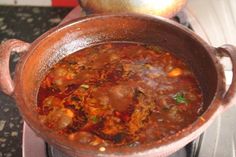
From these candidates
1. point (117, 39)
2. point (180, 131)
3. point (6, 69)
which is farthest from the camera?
point (117, 39)

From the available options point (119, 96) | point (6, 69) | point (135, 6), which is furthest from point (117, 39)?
point (6, 69)

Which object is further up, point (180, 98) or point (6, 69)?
point (6, 69)

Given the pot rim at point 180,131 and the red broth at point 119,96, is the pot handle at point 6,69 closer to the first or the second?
the pot rim at point 180,131

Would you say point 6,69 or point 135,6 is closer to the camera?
point 6,69

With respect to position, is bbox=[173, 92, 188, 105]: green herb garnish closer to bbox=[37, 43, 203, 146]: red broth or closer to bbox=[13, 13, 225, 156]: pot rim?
bbox=[37, 43, 203, 146]: red broth

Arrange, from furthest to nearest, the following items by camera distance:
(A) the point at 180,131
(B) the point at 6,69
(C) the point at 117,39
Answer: (C) the point at 117,39, (B) the point at 6,69, (A) the point at 180,131

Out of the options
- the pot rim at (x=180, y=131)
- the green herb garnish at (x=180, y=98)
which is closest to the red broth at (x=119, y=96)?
the green herb garnish at (x=180, y=98)

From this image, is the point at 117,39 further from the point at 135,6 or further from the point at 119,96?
the point at 119,96
